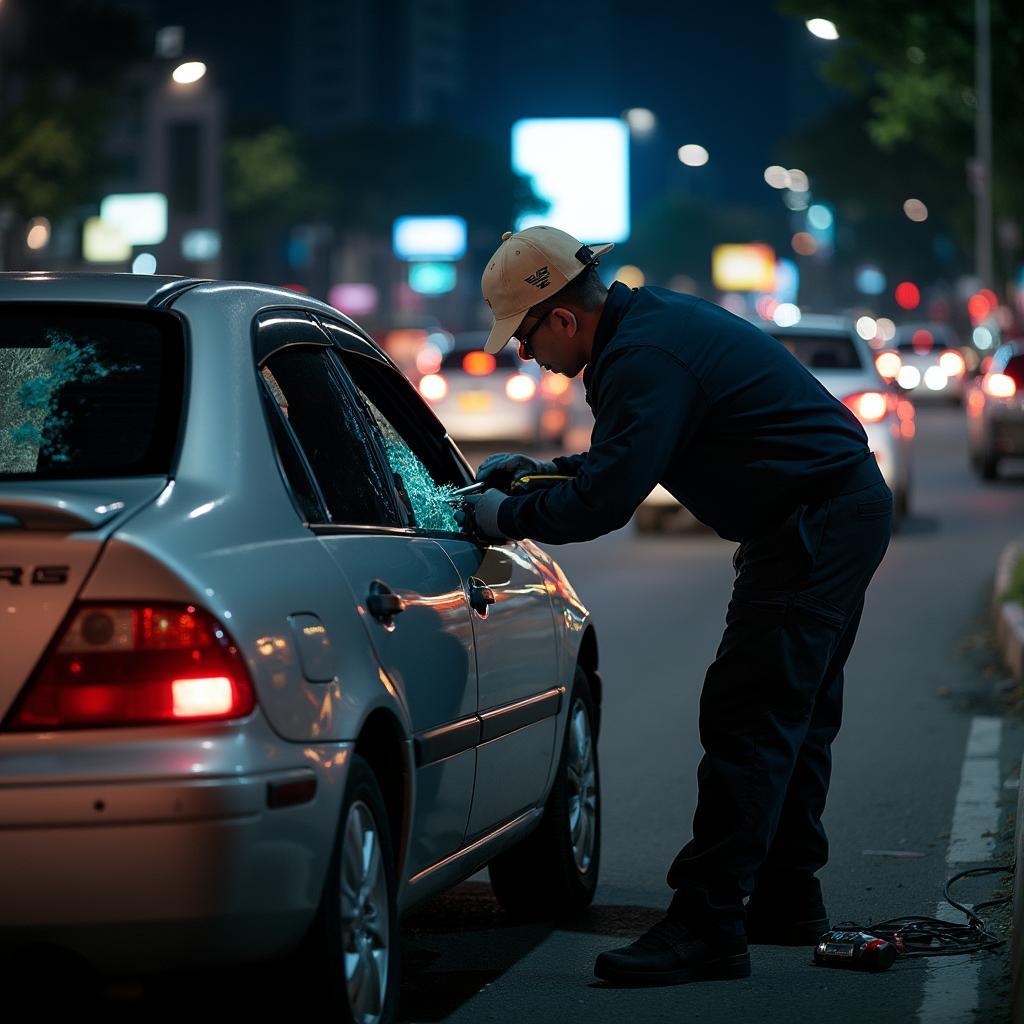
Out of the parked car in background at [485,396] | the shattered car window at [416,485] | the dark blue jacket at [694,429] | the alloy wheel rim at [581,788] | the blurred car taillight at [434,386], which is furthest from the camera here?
the parked car in background at [485,396]

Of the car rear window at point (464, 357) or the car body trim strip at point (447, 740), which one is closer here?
the car body trim strip at point (447, 740)

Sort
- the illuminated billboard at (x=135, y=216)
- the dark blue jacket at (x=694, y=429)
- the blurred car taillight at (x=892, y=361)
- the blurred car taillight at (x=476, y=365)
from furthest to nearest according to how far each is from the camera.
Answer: the illuminated billboard at (x=135, y=216), the blurred car taillight at (x=892, y=361), the blurred car taillight at (x=476, y=365), the dark blue jacket at (x=694, y=429)

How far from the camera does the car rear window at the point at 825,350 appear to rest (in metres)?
18.9

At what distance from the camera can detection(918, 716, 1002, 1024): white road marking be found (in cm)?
512

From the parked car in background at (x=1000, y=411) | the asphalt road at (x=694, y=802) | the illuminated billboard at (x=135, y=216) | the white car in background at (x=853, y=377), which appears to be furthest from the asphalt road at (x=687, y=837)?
the illuminated billboard at (x=135, y=216)

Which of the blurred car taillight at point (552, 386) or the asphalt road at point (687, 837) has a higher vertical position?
the blurred car taillight at point (552, 386)

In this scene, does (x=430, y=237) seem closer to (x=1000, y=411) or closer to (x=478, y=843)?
(x=1000, y=411)

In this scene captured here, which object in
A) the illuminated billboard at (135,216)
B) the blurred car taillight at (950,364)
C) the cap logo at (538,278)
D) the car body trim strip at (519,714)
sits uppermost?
the illuminated billboard at (135,216)

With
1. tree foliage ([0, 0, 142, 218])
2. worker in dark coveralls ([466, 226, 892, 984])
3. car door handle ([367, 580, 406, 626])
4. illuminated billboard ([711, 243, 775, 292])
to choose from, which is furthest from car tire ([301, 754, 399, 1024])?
illuminated billboard ([711, 243, 775, 292])

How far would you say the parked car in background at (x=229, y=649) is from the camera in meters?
3.84

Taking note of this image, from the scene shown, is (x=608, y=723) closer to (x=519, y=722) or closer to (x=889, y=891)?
(x=889, y=891)

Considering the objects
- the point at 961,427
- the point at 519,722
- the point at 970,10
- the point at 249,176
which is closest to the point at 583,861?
the point at 519,722

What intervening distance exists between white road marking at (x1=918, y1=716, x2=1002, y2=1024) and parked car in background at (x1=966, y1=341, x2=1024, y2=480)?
15.5m

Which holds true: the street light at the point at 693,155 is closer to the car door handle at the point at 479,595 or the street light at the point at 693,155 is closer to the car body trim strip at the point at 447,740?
the car door handle at the point at 479,595
